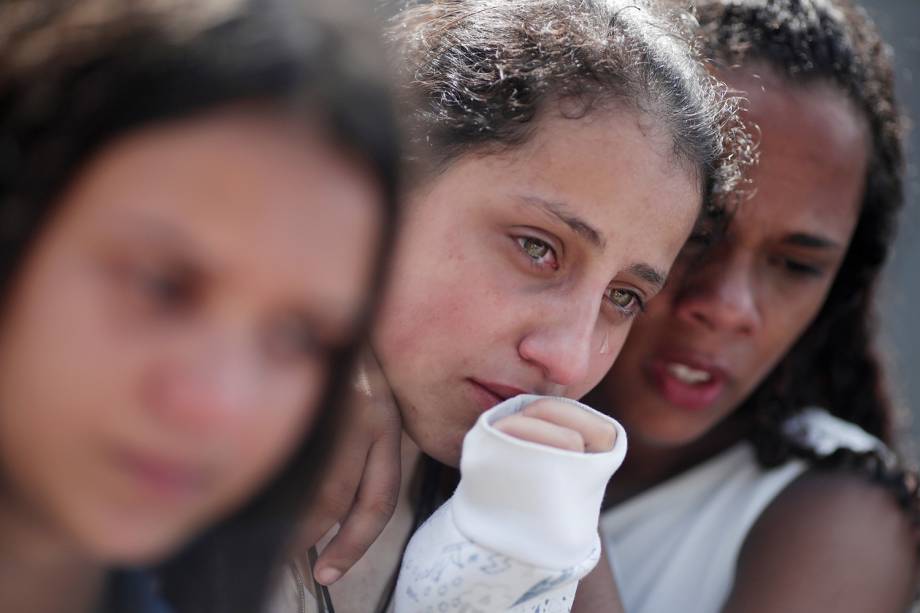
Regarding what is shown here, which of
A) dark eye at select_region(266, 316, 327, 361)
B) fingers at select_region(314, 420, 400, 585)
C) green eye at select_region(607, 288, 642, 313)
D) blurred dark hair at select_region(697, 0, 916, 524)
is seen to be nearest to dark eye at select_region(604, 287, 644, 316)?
green eye at select_region(607, 288, 642, 313)

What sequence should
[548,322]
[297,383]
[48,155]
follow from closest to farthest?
[48,155], [297,383], [548,322]

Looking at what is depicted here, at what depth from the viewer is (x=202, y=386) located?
0.77 metres

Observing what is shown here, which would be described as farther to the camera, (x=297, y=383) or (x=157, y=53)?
(x=297, y=383)

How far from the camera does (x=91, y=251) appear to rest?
0.75 m

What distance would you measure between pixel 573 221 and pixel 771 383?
0.96 m

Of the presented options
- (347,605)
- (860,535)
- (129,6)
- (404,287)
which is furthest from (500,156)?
(860,535)

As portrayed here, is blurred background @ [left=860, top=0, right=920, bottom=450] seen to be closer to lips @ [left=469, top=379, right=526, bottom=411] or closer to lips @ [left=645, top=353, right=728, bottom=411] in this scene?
lips @ [left=645, top=353, right=728, bottom=411]

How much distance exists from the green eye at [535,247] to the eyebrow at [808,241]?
65cm

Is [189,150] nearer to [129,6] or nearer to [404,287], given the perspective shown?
[129,6]

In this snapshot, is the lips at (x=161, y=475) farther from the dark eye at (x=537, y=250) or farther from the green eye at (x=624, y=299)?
the green eye at (x=624, y=299)

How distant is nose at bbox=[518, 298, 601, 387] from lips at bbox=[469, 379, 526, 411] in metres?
0.05

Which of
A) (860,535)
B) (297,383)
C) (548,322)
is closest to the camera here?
(297,383)

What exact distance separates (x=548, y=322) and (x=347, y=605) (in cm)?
43

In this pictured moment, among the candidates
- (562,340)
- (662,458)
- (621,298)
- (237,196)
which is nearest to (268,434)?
(237,196)
